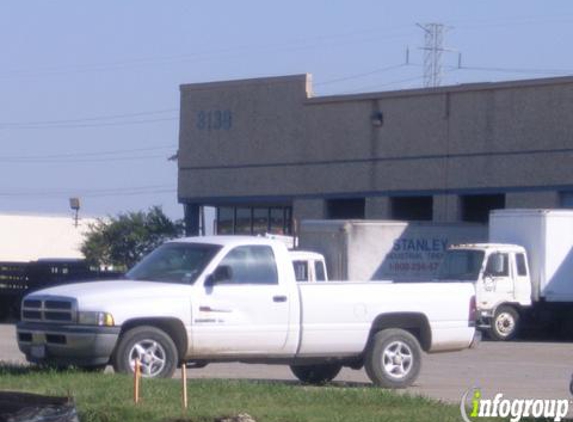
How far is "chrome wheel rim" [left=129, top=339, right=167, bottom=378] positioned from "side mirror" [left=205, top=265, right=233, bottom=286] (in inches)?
A: 40.7

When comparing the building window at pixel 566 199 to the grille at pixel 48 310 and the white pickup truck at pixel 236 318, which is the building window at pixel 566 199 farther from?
the grille at pixel 48 310

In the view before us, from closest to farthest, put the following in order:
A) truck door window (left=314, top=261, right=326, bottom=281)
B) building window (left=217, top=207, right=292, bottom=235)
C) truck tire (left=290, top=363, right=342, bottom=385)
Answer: truck tire (left=290, top=363, right=342, bottom=385), truck door window (left=314, top=261, right=326, bottom=281), building window (left=217, top=207, right=292, bottom=235)

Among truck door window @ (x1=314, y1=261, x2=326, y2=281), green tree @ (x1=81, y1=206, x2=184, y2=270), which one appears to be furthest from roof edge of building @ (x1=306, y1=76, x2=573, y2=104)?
green tree @ (x1=81, y1=206, x2=184, y2=270)

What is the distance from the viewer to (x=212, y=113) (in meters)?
51.2

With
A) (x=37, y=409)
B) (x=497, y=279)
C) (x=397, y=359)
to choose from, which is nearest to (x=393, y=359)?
(x=397, y=359)

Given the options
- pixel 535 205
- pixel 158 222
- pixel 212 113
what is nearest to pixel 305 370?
pixel 535 205

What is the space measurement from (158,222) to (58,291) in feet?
177

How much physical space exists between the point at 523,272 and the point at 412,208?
1212 centimetres

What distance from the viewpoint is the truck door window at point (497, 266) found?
34.6m

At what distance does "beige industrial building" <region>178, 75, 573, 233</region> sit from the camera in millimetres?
41969

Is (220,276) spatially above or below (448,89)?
below

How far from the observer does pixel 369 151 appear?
152 feet

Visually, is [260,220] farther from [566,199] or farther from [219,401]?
[219,401]

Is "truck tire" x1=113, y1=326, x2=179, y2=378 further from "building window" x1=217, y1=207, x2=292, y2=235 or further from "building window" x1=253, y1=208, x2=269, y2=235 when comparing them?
"building window" x1=253, y1=208, x2=269, y2=235
